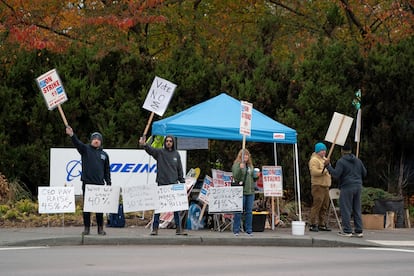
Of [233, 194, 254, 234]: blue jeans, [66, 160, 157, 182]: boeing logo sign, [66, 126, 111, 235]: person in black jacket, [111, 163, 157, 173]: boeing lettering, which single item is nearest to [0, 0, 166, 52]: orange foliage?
[66, 160, 157, 182]: boeing logo sign

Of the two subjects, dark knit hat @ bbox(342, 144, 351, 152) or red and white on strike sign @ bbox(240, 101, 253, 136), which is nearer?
red and white on strike sign @ bbox(240, 101, 253, 136)

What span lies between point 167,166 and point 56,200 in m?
2.25

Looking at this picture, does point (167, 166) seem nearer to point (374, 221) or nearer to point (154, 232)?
point (154, 232)

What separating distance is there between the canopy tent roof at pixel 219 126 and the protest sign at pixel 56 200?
260 centimetres

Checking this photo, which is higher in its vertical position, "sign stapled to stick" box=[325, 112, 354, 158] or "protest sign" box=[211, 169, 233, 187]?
"sign stapled to stick" box=[325, 112, 354, 158]

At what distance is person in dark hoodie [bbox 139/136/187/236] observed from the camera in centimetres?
1769

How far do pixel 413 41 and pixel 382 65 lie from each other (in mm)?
1559

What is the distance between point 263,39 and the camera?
2938 centimetres

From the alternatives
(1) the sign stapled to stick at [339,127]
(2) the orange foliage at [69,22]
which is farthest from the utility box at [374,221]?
(2) the orange foliage at [69,22]

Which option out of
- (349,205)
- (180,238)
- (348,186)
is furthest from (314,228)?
(180,238)

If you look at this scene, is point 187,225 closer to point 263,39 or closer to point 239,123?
point 239,123

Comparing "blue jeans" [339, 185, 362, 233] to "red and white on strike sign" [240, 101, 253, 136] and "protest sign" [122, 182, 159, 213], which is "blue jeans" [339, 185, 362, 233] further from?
"protest sign" [122, 182, 159, 213]

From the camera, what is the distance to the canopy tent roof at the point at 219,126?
64.1 ft

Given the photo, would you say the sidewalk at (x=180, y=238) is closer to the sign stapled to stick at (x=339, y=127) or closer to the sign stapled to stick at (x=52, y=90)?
the sign stapled to stick at (x=339, y=127)
